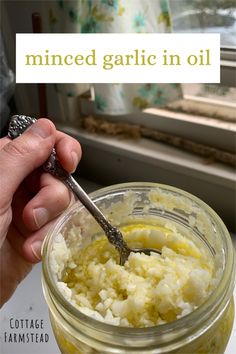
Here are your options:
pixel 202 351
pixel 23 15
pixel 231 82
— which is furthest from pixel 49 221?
pixel 23 15

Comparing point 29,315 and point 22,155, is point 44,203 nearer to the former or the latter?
point 22,155

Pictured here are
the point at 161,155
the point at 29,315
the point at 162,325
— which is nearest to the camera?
the point at 162,325

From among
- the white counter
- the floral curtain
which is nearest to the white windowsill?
the floral curtain

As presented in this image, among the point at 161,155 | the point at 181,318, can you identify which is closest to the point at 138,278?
the point at 181,318

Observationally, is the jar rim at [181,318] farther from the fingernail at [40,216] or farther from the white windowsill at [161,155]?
the white windowsill at [161,155]

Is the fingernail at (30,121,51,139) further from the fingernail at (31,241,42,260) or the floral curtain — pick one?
the floral curtain

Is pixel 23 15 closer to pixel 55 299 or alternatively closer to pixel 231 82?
pixel 231 82
